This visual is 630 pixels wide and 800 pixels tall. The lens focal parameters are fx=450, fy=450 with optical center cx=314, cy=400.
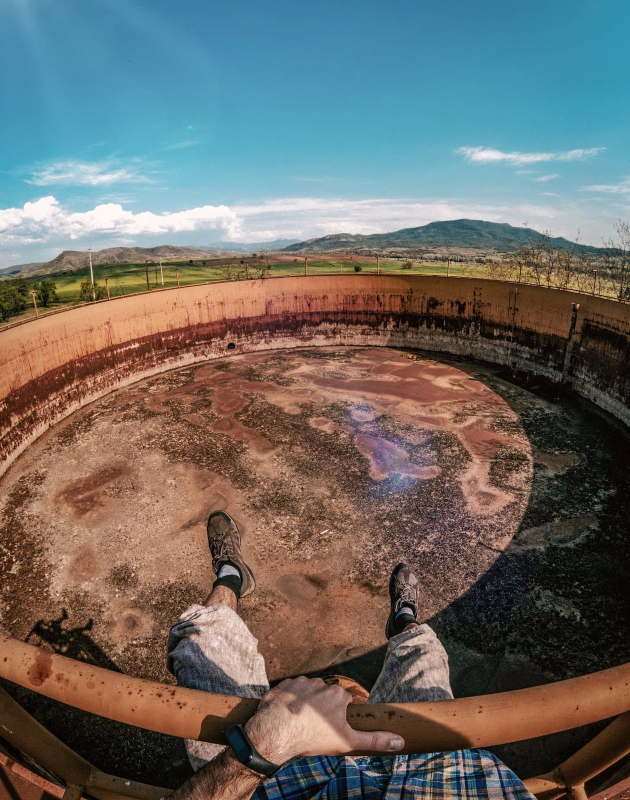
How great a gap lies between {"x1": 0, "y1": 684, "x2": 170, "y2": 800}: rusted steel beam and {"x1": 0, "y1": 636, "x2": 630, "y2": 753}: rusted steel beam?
2.35ft

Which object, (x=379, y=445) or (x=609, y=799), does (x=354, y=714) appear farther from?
(x=379, y=445)

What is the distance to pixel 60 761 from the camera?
220cm

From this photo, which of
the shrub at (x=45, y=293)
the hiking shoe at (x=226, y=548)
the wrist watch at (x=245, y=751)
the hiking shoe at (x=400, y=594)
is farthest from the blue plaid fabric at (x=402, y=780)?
the shrub at (x=45, y=293)

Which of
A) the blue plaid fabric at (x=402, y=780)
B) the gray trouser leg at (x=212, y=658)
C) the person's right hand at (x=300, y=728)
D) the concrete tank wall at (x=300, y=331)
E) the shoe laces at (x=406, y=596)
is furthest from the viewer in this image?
the concrete tank wall at (x=300, y=331)

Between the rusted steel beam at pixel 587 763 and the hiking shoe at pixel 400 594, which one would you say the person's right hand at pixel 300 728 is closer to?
the rusted steel beam at pixel 587 763

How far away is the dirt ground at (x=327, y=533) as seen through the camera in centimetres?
585

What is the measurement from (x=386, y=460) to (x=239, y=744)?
8995 mm

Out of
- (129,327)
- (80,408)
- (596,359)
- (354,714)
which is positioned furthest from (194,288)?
(354,714)

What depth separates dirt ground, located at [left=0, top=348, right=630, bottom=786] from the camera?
585 centimetres

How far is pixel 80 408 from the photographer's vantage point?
1403 cm

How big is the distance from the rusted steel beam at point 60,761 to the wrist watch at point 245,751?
897mm

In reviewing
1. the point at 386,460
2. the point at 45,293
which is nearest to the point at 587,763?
the point at 386,460

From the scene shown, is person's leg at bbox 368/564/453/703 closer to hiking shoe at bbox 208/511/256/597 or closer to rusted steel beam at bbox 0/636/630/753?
rusted steel beam at bbox 0/636/630/753

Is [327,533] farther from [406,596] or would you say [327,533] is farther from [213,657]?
[213,657]
